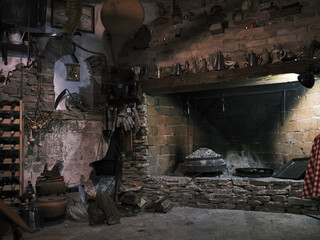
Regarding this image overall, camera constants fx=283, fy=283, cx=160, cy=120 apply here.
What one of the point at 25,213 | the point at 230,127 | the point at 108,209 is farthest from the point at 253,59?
the point at 25,213

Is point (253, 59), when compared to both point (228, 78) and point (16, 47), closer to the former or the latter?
point (228, 78)

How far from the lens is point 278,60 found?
4.59m

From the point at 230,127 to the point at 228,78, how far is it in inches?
57.8

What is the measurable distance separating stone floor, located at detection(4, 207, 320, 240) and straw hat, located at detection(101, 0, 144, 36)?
3.01m

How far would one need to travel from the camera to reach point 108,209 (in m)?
4.32

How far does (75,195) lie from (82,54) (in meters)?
2.92

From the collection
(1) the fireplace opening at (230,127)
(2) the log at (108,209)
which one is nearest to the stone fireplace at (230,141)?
(1) the fireplace opening at (230,127)

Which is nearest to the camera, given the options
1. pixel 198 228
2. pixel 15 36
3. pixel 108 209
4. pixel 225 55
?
pixel 198 228

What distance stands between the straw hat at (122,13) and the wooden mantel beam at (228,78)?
1.44 meters

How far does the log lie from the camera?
425 centimetres

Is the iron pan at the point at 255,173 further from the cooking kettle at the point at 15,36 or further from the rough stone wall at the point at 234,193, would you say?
the cooking kettle at the point at 15,36

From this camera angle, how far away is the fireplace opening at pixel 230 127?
17.8 ft

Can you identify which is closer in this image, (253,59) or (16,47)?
(253,59)

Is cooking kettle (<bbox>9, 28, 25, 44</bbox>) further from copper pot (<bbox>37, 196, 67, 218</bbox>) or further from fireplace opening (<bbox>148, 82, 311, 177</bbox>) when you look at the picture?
copper pot (<bbox>37, 196, 67, 218</bbox>)
